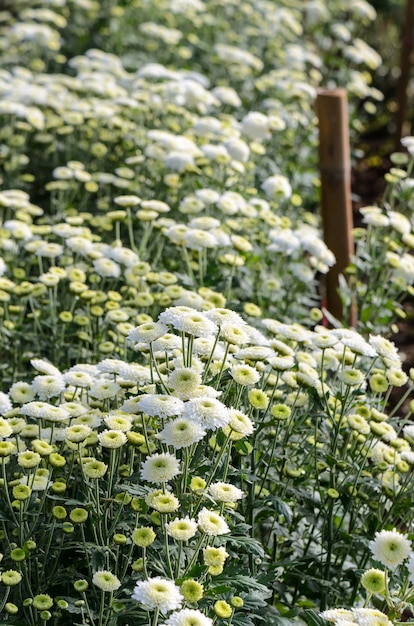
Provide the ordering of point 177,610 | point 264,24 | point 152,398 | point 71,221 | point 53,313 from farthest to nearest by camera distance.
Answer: point 264,24
point 71,221
point 53,313
point 152,398
point 177,610

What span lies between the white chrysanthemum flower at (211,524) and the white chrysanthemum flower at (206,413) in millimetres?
197

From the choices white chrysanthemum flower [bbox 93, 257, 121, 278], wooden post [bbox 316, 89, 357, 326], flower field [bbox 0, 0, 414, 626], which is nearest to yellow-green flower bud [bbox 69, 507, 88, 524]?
flower field [bbox 0, 0, 414, 626]

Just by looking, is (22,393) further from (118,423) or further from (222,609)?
(222,609)

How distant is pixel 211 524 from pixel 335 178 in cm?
287

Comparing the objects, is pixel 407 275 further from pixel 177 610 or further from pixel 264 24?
pixel 264 24

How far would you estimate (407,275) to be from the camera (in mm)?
3973

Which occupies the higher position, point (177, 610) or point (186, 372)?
point (186, 372)

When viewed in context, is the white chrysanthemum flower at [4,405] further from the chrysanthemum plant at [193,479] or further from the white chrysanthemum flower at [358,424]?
the white chrysanthemum flower at [358,424]

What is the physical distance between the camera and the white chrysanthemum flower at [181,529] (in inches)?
82.7

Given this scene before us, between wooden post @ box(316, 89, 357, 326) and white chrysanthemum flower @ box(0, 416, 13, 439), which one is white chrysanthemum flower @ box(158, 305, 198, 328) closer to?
white chrysanthemum flower @ box(0, 416, 13, 439)

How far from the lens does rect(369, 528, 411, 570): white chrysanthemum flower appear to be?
215 cm

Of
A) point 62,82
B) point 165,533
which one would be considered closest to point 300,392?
point 165,533

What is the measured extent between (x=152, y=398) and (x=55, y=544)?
596 mm

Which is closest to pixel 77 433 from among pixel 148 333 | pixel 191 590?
pixel 148 333
